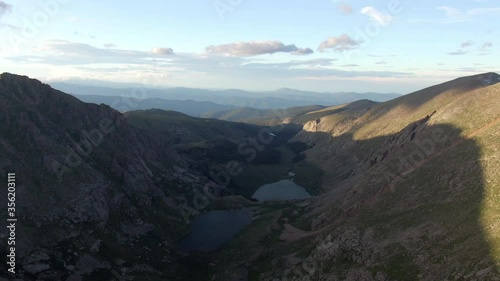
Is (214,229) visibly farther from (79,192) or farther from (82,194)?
(79,192)

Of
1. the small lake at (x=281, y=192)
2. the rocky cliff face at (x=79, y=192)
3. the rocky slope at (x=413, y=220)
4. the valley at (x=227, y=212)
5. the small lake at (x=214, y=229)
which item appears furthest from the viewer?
the small lake at (x=281, y=192)

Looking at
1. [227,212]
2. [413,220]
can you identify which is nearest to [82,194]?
[227,212]

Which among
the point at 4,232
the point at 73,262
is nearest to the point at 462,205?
the point at 73,262

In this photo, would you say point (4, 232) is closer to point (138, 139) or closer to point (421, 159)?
point (138, 139)

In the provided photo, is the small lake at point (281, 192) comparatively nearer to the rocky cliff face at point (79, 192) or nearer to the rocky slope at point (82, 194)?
the rocky slope at point (82, 194)

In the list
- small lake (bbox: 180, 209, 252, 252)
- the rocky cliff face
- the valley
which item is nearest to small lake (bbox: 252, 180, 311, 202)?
the valley

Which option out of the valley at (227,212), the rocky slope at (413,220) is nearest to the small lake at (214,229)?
the valley at (227,212)
